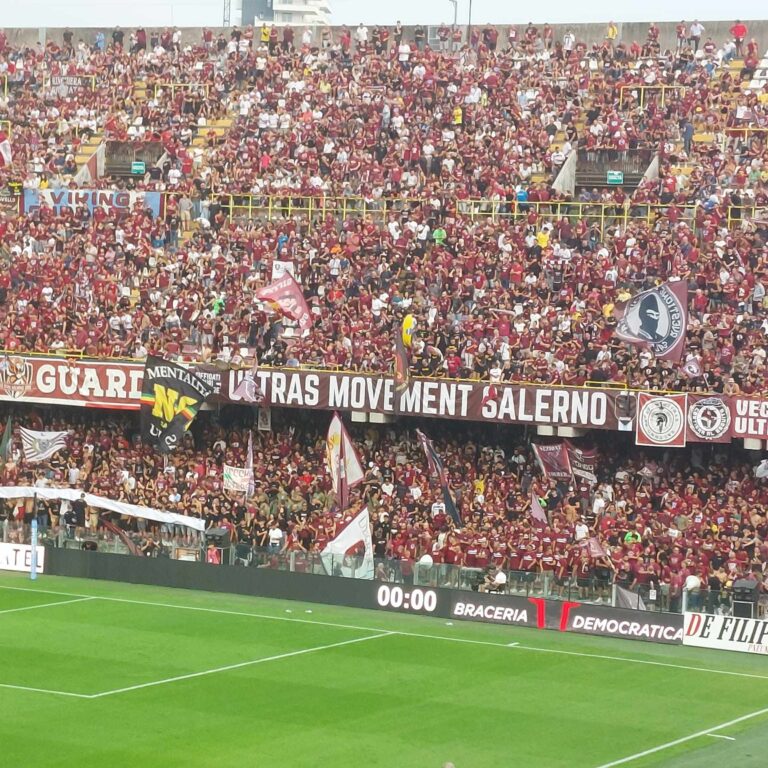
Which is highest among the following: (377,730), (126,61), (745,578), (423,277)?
(126,61)

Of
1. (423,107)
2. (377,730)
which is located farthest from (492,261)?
(377,730)

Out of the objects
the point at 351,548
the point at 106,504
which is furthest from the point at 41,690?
the point at 106,504

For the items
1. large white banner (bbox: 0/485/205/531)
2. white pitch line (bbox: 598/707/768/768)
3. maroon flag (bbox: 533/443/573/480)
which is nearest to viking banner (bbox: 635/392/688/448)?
maroon flag (bbox: 533/443/573/480)

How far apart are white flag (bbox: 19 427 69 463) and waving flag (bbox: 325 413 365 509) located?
346 inches

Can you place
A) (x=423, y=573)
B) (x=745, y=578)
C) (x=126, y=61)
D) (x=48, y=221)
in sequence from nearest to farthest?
(x=745, y=578), (x=423, y=573), (x=48, y=221), (x=126, y=61)

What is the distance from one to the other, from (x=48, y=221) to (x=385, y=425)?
13886mm

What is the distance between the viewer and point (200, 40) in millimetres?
57000

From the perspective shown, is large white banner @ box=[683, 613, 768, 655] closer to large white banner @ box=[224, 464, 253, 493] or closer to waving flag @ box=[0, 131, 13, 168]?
large white banner @ box=[224, 464, 253, 493]

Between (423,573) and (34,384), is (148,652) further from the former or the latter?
(34,384)

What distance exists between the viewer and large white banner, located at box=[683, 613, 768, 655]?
3170cm

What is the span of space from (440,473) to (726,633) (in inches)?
361

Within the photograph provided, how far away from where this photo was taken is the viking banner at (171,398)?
136ft

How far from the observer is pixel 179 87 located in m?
54.0

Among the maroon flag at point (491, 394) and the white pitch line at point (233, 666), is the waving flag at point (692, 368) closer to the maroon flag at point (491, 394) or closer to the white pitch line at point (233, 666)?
the maroon flag at point (491, 394)
